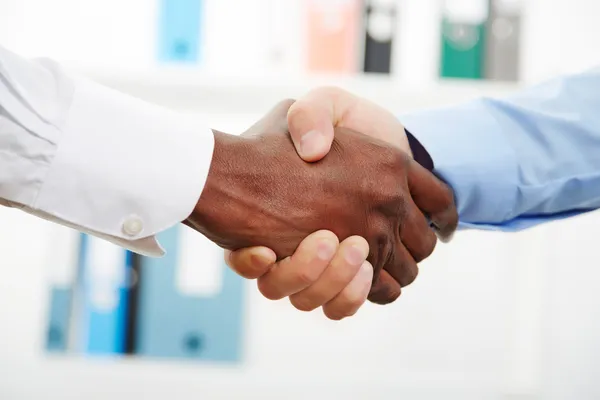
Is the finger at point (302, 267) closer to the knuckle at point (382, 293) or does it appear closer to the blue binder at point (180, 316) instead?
the knuckle at point (382, 293)

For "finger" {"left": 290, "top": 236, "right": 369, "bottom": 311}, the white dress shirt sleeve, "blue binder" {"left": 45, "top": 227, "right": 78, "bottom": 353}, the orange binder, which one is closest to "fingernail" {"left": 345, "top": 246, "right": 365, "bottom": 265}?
"finger" {"left": 290, "top": 236, "right": 369, "bottom": 311}

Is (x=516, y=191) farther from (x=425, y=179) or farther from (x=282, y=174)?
(x=282, y=174)

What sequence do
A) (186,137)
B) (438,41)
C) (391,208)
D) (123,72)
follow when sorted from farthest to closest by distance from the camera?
1. (438,41)
2. (123,72)
3. (391,208)
4. (186,137)

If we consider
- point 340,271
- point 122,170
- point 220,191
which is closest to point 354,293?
point 340,271

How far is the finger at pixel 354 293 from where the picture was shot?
1066 mm

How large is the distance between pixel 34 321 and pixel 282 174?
1.25 metres

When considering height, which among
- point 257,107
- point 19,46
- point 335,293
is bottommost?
point 335,293

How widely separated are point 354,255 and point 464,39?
108 centimetres

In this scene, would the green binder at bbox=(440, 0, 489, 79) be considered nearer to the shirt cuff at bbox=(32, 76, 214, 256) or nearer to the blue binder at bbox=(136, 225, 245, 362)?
the blue binder at bbox=(136, 225, 245, 362)

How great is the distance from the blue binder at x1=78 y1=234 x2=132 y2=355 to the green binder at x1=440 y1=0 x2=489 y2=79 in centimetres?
104

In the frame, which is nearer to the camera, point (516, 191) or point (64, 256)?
point (516, 191)

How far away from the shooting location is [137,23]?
80.4 inches

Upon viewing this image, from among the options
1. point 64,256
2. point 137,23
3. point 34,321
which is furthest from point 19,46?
point 34,321

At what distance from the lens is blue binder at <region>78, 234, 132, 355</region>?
1827 mm
